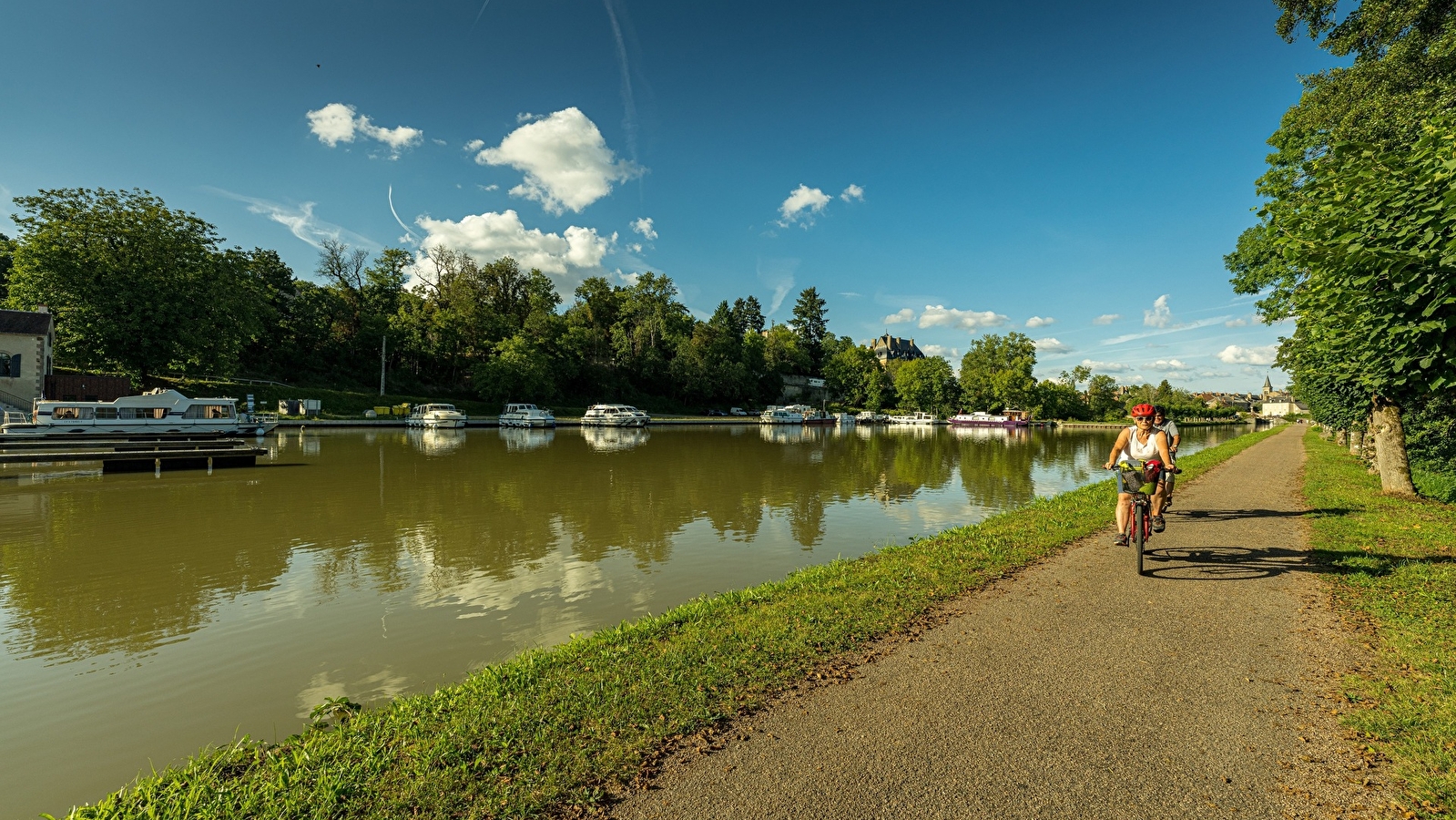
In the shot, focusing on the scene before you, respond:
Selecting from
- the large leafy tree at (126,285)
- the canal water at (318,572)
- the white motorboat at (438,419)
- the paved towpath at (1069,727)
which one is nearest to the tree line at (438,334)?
the large leafy tree at (126,285)

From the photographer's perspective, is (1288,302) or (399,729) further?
(1288,302)

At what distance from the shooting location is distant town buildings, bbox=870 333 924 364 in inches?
6211

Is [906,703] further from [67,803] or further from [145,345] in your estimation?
[145,345]

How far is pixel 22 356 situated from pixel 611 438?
37.2m

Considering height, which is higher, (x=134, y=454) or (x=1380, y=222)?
(x=1380, y=222)

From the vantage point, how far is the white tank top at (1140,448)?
829 cm

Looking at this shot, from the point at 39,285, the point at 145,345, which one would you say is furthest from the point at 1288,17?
the point at 39,285

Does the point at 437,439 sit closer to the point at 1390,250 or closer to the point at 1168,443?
the point at 1168,443

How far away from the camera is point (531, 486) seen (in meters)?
19.3

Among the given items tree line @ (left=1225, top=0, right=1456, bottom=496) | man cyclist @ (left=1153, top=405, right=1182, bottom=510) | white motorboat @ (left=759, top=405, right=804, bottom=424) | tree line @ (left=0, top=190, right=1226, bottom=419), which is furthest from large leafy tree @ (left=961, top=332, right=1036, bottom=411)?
man cyclist @ (left=1153, top=405, right=1182, bottom=510)

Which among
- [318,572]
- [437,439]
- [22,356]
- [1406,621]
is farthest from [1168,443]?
[22,356]

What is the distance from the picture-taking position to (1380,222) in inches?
273

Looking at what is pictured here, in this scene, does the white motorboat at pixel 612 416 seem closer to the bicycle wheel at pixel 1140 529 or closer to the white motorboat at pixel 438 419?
the white motorboat at pixel 438 419

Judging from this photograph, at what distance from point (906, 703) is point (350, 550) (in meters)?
10.8
